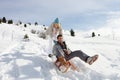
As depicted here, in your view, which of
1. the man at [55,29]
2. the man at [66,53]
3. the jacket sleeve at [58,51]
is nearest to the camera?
the man at [66,53]

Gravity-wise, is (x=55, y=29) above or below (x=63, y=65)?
above

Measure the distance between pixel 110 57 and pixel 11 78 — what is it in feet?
18.9

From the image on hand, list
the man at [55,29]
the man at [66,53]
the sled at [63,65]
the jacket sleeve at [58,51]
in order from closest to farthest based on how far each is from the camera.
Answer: the sled at [63,65]
the man at [66,53]
the jacket sleeve at [58,51]
the man at [55,29]

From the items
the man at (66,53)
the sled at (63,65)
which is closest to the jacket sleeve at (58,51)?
the man at (66,53)

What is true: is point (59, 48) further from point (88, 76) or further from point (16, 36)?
point (16, 36)

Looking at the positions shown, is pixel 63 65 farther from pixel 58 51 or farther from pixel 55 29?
pixel 55 29

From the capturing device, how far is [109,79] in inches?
410

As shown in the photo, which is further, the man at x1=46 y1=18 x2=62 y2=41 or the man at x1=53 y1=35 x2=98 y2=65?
the man at x1=46 y1=18 x2=62 y2=41

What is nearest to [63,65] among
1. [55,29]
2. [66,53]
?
[66,53]

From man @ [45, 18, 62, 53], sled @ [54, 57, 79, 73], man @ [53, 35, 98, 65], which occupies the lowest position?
sled @ [54, 57, 79, 73]

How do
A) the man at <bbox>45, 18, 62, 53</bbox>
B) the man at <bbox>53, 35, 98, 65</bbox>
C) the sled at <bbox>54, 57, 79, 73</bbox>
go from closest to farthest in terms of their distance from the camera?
the sled at <bbox>54, 57, 79, 73</bbox>
the man at <bbox>53, 35, 98, 65</bbox>
the man at <bbox>45, 18, 62, 53</bbox>

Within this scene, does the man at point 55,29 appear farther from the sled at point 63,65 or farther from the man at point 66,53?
the sled at point 63,65

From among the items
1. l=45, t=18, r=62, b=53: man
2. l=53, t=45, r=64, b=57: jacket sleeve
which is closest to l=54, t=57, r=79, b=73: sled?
l=53, t=45, r=64, b=57: jacket sleeve

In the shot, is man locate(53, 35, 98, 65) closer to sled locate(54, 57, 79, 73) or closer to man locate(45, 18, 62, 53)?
sled locate(54, 57, 79, 73)
